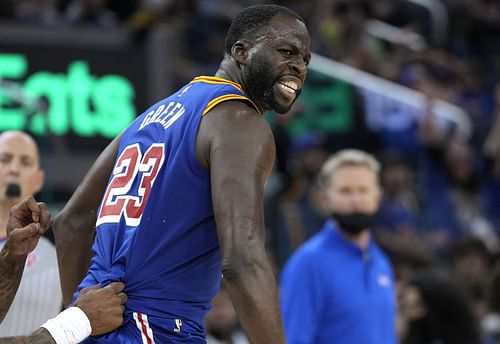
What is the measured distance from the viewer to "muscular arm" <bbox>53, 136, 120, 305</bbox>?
4398 millimetres

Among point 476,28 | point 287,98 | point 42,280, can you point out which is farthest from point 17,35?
point 476,28

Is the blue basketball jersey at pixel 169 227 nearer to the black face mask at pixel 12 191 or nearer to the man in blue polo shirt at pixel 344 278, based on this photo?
the black face mask at pixel 12 191

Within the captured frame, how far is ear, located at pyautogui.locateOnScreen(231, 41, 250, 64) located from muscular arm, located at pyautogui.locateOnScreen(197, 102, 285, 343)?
0.99 ft

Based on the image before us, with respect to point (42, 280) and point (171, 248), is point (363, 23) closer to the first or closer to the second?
point (42, 280)

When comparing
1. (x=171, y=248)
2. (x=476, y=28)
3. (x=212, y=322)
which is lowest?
(x=476, y=28)

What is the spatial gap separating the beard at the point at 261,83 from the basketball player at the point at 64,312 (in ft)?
2.77

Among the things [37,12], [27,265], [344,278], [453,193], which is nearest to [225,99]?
[27,265]

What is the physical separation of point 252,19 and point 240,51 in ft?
0.41

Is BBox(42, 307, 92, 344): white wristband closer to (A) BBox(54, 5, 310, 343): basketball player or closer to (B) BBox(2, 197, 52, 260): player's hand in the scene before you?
(A) BBox(54, 5, 310, 343): basketball player

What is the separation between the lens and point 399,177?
11086 millimetres

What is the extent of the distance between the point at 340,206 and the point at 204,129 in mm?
3079

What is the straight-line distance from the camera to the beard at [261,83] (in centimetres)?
395

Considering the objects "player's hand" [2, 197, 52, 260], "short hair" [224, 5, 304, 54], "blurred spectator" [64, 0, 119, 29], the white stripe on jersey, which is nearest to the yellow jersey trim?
"short hair" [224, 5, 304, 54]

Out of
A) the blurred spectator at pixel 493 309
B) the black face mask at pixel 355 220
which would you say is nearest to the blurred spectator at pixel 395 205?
the blurred spectator at pixel 493 309
